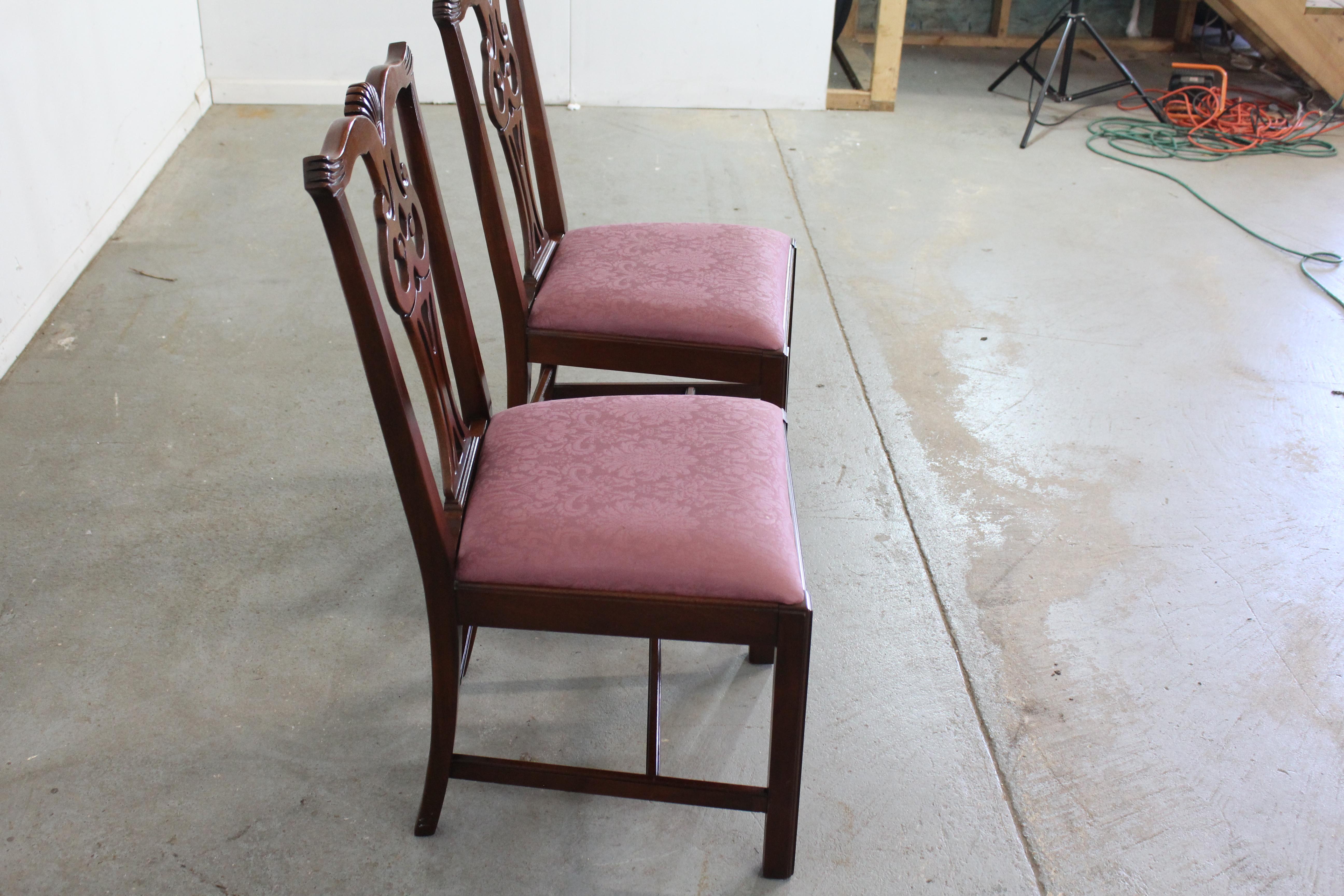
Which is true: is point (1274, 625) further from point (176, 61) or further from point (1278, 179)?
point (176, 61)

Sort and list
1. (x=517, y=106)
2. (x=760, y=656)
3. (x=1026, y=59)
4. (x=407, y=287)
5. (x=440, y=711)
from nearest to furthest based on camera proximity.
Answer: (x=407, y=287) < (x=440, y=711) < (x=760, y=656) < (x=517, y=106) < (x=1026, y=59)

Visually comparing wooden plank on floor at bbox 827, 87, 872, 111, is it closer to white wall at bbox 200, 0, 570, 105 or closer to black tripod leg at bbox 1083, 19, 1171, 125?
black tripod leg at bbox 1083, 19, 1171, 125

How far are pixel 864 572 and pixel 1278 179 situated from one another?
2751 millimetres

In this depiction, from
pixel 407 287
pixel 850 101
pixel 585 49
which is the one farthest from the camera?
pixel 850 101

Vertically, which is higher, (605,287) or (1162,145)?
(605,287)

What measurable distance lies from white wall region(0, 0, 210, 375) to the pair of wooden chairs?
1.52 m

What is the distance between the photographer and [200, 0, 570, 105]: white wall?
155 inches

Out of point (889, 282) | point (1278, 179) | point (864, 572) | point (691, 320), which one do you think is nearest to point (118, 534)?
point (691, 320)

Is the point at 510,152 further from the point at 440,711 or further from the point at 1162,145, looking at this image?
the point at 1162,145

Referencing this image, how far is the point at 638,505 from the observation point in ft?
4.05

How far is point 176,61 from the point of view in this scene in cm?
366

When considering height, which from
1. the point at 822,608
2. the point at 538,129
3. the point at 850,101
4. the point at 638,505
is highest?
the point at 538,129

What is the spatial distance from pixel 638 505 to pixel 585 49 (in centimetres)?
332

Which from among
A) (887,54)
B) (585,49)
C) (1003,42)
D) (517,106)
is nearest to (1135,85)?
(887,54)
